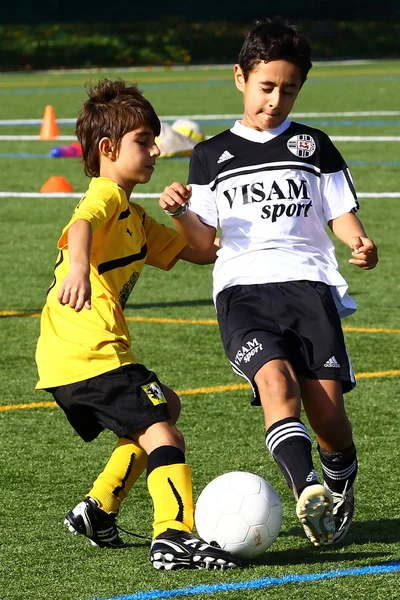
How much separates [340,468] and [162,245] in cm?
104

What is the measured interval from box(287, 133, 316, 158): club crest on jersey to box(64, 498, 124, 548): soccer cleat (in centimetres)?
144

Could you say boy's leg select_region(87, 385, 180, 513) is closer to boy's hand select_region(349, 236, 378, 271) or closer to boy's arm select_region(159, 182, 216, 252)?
boy's arm select_region(159, 182, 216, 252)

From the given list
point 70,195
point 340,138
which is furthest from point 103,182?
point 340,138

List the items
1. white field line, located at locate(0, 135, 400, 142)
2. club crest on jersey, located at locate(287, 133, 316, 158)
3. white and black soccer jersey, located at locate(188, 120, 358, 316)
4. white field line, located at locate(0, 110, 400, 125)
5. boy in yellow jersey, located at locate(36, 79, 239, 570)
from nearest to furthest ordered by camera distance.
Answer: boy in yellow jersey, located at locate(36, 79, 239, 570), white and black soccer jersey, located at locate(188, 120, 358, 316), club crest on jersey, located at locate(287, 133, 316, 158), white field line, located at locate(0, 135, 400, 142), white field line, located at locate(0, 110, 400, 125)

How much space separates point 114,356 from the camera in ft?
13.4

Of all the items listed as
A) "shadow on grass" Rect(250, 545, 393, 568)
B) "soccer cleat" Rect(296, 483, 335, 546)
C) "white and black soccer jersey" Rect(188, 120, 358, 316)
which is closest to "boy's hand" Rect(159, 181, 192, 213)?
"white and black soccer jersey" Rect(188, 120, 358, 316)

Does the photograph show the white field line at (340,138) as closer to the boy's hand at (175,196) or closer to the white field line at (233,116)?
the white field line at (233,116)

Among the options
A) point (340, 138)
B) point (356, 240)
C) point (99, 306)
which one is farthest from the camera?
point (340, 138)

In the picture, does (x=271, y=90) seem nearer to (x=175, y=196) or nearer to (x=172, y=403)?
(x=175, y=196)

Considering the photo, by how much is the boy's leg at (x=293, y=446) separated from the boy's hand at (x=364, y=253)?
46 cm

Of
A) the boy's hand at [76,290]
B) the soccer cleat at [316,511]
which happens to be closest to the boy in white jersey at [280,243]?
the soccer cleat at [316,511]

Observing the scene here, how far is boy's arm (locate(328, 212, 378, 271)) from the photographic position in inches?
170

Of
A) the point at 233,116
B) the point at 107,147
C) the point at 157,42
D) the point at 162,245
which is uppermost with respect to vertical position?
the point at 107,147

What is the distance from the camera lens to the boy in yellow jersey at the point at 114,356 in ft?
12.9
